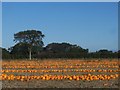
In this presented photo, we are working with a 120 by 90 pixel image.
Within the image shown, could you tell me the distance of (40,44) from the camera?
220 ft

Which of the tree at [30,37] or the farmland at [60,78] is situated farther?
the tree at [30,37]

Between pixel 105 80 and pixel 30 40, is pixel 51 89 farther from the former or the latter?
pixel 30 40

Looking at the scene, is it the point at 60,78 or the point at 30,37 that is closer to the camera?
the point at 60,78

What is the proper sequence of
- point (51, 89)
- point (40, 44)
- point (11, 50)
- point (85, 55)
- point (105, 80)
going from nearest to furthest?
point (51, 89) → point (105, 80) → point (85, 55) → point (40, 44) → point (11, 50)

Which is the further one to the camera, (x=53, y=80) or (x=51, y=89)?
(x=53, y=80)

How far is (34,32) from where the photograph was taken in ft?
233

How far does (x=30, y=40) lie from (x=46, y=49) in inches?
632

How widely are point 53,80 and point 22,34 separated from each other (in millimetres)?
55831

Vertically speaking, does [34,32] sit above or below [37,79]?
above

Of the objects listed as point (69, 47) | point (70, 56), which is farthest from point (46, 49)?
point (70, 56)

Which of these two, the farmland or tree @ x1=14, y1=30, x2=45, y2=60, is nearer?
the farmland

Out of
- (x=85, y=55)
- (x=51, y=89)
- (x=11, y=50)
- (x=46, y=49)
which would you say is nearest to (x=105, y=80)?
(x=51, y=89)

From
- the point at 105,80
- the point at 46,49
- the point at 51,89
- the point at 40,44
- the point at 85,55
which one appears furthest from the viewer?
the point at 46,49

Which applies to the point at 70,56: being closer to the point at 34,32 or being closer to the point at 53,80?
the point at 34,32
